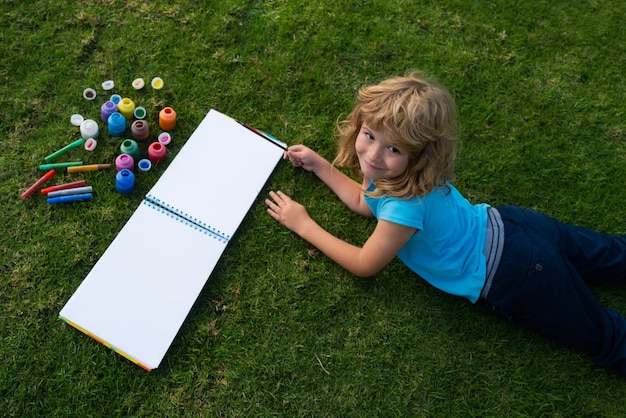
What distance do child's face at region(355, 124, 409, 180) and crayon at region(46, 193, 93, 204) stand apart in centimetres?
124

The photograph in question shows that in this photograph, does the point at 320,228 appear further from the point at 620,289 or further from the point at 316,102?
the point at 620,289

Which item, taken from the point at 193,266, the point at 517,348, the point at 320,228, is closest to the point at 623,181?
the point at 517,348

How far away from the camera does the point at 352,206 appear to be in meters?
2.30

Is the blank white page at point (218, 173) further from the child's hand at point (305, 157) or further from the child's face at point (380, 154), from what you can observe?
the child's face at point (380, 154)

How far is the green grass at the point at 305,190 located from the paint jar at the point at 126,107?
118mm

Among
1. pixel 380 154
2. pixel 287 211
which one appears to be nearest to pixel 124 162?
pixel 287 211

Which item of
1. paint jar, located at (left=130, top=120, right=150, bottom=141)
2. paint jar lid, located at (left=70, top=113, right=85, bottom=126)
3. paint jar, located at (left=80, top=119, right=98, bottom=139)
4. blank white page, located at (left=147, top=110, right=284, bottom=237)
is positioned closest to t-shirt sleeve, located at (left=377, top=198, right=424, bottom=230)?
blank white page, located at (left=147, top=110, right=284, bottom=237)

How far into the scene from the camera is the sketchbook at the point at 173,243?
77.6 inches

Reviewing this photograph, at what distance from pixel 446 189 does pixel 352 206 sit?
1.65 ft

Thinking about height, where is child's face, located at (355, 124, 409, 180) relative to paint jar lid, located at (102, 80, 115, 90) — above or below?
above

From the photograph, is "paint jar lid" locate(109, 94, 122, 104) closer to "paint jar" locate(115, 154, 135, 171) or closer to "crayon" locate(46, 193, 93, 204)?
"paint jar" locate(115, 154, 135, 171)

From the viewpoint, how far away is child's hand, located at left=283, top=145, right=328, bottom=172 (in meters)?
2.32

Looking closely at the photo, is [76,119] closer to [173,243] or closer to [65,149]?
[65,149]

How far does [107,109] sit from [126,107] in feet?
0.28
